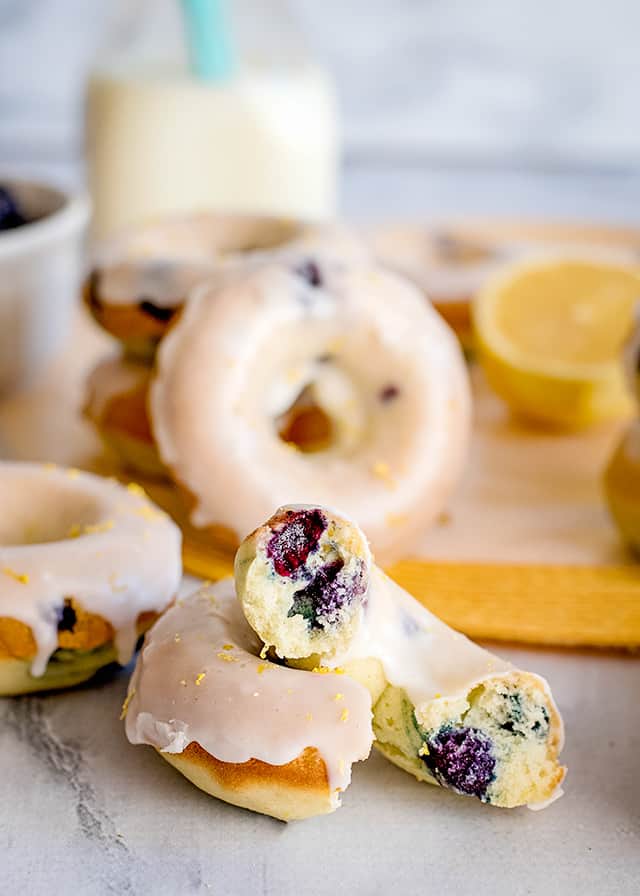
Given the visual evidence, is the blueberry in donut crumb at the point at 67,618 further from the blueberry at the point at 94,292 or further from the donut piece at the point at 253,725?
the blueberry at the point at 94,292

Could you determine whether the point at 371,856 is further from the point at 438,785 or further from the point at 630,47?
the point at 630,47

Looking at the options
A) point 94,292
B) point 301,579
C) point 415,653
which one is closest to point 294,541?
point 301,579

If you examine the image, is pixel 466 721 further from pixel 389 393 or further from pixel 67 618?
pixel 389 393

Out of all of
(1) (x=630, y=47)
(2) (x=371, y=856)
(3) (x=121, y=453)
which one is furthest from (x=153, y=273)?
(1) (x=630, y=47)

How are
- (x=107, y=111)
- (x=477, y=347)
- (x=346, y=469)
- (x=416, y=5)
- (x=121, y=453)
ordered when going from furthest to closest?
(x=416, y=5) → (x=107, y=111) → (x=477, y=347) → (x=121, y=453) → (x=346, y=469)

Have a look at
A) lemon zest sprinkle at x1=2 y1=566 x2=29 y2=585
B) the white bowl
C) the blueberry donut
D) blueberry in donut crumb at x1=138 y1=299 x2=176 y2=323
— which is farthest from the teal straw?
lemon zest sprinkle at x1=2 y1=566 x2=29 y2=585

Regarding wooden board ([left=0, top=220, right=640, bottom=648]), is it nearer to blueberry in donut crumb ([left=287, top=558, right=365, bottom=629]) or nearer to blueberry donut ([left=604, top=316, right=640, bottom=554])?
blueberry donut ([left=604, top=316, right=640, bottom=554])

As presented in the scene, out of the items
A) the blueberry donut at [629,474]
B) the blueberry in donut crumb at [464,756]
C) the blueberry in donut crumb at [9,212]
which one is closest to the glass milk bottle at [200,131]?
the blueberry in donut crumb at [9,212]
